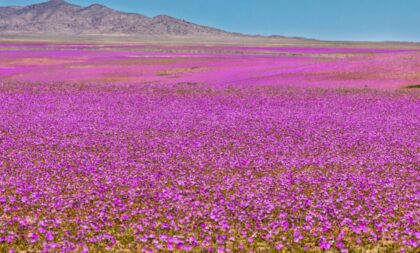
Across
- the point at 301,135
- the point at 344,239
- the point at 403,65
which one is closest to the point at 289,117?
the point at 301,135

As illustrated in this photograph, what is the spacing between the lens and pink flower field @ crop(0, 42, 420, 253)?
10.0m

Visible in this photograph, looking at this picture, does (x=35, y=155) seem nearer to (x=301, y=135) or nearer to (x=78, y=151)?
(x=78, y=151)

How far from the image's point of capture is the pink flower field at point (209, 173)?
10008 millimetres

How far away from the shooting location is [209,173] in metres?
15.2

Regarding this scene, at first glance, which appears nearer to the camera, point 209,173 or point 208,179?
point 208,179

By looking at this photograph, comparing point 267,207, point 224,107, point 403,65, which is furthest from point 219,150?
point 403,65

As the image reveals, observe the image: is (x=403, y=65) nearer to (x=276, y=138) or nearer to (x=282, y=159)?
(x=276, y=138)

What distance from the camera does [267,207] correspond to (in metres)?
11.7

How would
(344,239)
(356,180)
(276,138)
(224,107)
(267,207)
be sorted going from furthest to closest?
(224,107)
(276,138)
(356,180)
(267,207)
(344,239)

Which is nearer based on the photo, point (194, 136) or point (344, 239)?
point (344, 239)

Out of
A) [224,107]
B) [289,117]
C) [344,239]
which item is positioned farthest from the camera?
[224,107]

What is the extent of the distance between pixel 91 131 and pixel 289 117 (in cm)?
921

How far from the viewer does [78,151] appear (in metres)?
17.9

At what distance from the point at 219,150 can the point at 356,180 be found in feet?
17.6
